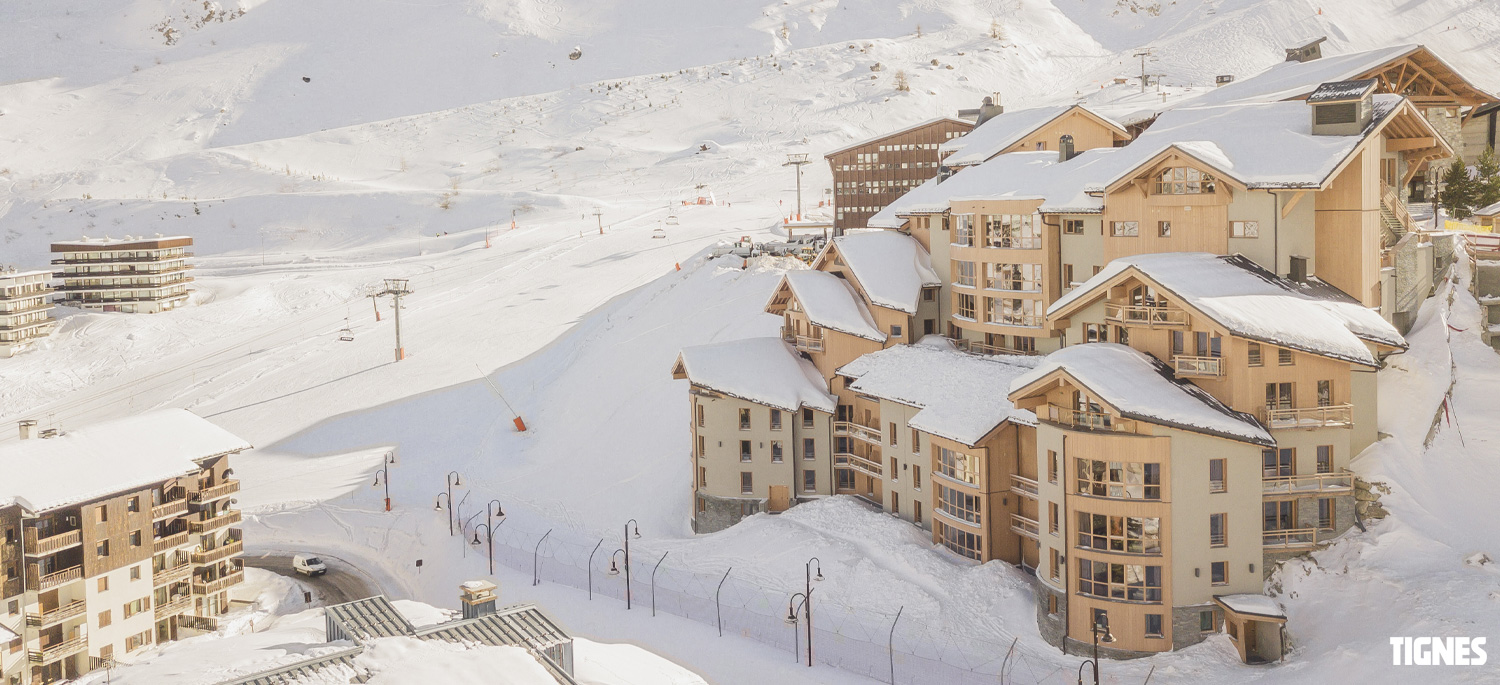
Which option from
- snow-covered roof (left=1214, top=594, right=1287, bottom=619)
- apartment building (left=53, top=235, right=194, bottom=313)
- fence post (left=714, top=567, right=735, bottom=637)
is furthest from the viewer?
apartment building (left=53, top=235, right=194, bottom=313)

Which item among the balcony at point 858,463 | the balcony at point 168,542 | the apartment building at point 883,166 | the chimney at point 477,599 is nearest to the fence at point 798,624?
the balcony at point 858,463

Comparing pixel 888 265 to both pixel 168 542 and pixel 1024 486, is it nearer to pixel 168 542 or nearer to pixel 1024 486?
pixel 1024 486

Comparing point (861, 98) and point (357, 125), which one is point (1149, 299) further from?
point (357, 125)

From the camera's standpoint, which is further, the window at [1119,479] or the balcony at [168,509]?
the balcony at [168,509]

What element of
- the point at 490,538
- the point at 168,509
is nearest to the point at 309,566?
the point at 168,509

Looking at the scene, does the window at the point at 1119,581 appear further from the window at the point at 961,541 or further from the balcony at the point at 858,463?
the balcony at the point at 858,463

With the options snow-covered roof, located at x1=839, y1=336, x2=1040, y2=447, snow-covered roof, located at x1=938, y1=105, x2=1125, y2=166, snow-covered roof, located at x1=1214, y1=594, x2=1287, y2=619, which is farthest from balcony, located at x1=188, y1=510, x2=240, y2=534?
snow-covered roof, located at x1=1214, y1=594, x2=1287, y2=619

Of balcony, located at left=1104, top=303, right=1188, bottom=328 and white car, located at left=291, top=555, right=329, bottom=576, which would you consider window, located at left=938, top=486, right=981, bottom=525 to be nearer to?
balcony, located at left=1104, top=303, right=1188, bottom=328
